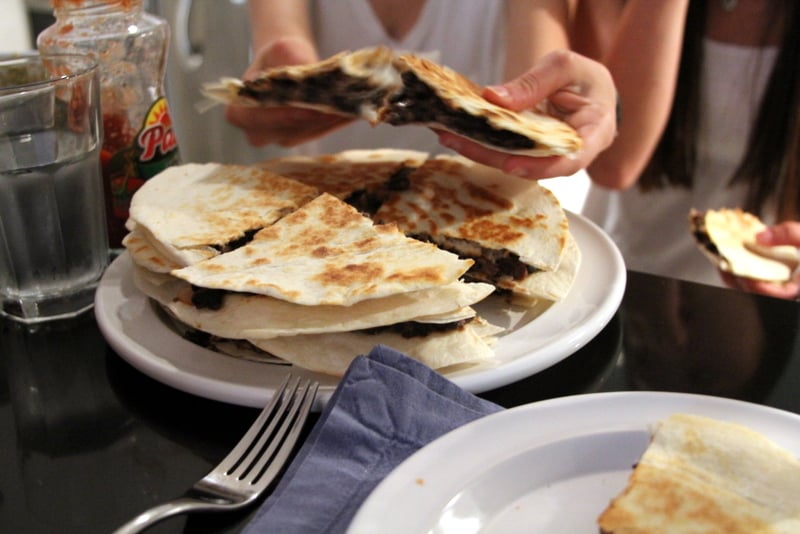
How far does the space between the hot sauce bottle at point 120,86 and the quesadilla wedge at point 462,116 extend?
506 millimetres

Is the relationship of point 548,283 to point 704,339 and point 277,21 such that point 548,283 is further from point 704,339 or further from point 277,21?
point 277,21

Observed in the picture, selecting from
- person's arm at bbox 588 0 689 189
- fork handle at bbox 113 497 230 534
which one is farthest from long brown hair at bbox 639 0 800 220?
fork handle at bbox 113 497 230 534

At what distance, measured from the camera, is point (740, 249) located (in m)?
2.01

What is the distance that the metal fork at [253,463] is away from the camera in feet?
2.50

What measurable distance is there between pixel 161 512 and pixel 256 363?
1.20 ft

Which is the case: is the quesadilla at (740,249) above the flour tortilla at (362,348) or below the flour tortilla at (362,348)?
below

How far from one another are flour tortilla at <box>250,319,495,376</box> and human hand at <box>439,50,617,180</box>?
49cm

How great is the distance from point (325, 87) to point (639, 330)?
0.83 meters

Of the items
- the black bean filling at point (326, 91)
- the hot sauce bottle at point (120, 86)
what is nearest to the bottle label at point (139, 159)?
the hot sauce bottle at point (120, 86)

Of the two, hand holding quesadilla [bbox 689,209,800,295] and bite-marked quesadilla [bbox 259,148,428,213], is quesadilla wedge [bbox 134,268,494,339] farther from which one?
hand holding quesadilla [bbox 689,209,800,295]

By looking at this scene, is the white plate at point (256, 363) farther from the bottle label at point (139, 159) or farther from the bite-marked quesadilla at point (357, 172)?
the bite-marked quesadilla at point (357, 172)

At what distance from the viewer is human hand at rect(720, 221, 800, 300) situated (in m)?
1.95

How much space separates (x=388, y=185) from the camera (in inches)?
64.7

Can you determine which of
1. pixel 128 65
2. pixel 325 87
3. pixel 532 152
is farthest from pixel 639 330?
pixel 128 65
